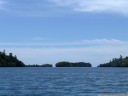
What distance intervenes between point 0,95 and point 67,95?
31.6 ft

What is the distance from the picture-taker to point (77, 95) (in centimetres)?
6334

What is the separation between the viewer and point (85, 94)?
6469 cm

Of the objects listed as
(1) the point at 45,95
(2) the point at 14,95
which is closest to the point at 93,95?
(1) the point at 45,95

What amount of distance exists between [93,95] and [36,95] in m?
8.15

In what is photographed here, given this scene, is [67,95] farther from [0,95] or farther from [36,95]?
[0,95]

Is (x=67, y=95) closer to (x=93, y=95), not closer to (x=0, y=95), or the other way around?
(x=93, y=95)

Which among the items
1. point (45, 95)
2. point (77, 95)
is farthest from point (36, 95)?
point (77, 95)

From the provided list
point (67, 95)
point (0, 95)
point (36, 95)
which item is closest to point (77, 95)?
point (67, 95)

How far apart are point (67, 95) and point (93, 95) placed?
376 centimetres

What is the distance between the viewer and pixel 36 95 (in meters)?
63.4

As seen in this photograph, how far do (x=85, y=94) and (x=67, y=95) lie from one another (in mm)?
3017

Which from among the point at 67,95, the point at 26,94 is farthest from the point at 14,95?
the point at 67,95

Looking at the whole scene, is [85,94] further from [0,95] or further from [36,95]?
[0,95]

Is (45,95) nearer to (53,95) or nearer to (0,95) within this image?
(53,95)
